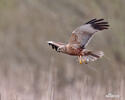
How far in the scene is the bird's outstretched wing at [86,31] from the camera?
6.48 m

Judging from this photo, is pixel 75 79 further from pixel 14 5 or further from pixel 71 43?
pixel 71 43

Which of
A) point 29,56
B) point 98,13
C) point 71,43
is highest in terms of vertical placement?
point 98,13

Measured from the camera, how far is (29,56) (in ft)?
46.0

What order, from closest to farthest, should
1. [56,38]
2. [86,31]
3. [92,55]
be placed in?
1. [86,31]
2. [92,55]
3. [56,38]

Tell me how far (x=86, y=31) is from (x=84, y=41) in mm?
148

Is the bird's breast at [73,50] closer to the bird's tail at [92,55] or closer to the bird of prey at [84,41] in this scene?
the bird of prey at [84,41]

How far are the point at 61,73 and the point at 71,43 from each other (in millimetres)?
6892

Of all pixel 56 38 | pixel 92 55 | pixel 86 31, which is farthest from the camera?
pixel 56 38

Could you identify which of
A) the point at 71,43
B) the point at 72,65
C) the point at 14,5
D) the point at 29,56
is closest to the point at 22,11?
the point at 14,5

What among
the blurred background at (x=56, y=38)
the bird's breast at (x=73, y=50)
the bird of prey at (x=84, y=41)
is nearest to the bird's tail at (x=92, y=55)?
the bird of prey at (x=84, y=41)

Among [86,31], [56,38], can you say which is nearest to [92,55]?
[86,31]

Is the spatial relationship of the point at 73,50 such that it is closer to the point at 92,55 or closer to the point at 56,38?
the point at 92,55

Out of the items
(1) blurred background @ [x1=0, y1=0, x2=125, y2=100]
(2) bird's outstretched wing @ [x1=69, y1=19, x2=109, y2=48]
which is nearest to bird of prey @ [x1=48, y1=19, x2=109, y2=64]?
(2) bird's outstretched wing @ [x1=69, y1=19, x2=109, y2=48]

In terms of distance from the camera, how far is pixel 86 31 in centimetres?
652
